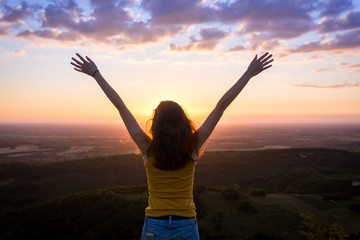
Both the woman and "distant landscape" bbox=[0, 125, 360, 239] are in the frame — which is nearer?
the woman

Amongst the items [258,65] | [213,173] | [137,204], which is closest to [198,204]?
[137,204]

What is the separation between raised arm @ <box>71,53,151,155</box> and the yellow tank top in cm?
20

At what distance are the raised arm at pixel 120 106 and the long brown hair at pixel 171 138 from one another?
95 mm

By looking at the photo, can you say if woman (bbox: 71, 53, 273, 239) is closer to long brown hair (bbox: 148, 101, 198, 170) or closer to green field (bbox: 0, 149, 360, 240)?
long brown hair (bbox: 148, 101, 198, 170)

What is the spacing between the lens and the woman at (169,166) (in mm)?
2453

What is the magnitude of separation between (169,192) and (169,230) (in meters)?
0.32

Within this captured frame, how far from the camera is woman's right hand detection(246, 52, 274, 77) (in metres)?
3.07

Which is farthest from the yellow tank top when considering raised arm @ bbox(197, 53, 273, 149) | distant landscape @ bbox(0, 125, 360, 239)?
distant landscape @ bbox(0, 125, 360, 239)

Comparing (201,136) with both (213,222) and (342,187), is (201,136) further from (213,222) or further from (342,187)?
(342,187)

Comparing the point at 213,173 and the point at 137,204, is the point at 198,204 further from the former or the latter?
the point at 213,173

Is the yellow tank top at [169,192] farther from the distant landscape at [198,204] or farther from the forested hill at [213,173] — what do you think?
the forested hill at [213,173]

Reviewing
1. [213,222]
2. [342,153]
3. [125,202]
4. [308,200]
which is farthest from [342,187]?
[342,153]

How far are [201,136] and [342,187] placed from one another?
4984 cm

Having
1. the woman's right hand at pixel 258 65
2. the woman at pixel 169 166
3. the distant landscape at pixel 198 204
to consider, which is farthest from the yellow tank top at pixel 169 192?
the distant landscape at pixel 198 204
